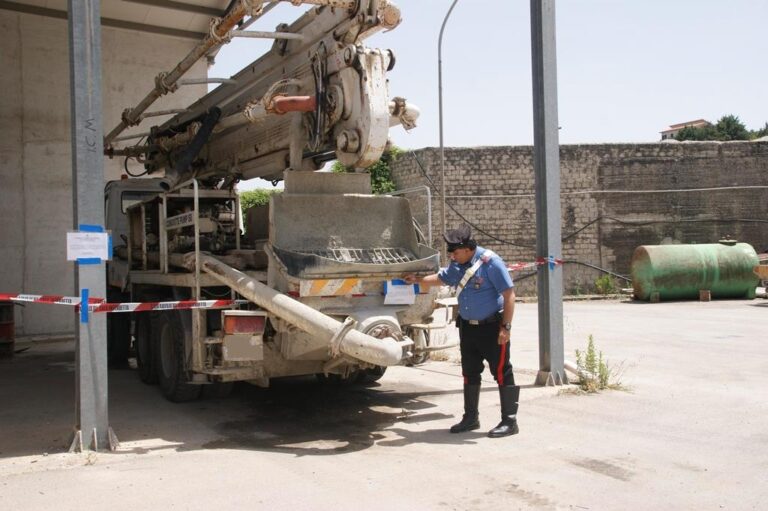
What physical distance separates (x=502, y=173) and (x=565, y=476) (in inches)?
767

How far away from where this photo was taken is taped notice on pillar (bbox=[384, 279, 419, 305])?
6527mm

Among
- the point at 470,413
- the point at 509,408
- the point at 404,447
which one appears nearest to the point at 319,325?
the point at 404,447

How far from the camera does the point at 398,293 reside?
6.57m

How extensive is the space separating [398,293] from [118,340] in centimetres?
596

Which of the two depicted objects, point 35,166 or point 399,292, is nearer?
point 399,292

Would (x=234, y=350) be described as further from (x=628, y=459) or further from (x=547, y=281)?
(x=547, y=281)

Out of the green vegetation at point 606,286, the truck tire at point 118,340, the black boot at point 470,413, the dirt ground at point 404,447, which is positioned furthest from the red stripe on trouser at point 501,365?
the green vegetation at point 606,286

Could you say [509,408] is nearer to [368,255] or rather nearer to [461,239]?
[461,239]

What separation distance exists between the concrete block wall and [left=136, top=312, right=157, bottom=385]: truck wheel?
6480mm

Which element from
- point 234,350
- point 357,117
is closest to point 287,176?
point 357,117

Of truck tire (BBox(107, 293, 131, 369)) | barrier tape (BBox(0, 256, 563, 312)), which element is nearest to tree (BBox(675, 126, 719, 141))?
truck tire (BBox(107, 293, 131, 369))

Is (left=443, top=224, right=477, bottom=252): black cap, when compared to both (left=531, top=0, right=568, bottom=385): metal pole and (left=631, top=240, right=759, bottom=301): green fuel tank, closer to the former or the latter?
(left=531, top=0, right=568, bottom=385): metal pole

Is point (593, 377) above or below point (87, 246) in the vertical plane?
below

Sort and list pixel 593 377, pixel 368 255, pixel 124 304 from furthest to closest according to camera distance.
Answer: pixel 593 377 < pixel 368 255 < pixel 124 304
